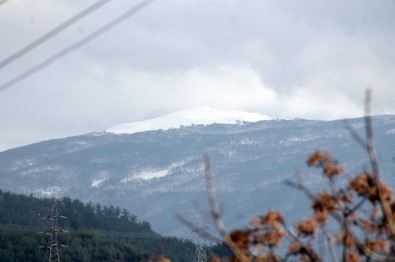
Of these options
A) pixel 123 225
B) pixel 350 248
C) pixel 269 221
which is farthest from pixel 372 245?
pixel 123 225

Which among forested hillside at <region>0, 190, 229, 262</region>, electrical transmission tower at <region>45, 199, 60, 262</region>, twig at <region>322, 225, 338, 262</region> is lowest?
forested hillside at <region>0, 190, 229, 262</region>

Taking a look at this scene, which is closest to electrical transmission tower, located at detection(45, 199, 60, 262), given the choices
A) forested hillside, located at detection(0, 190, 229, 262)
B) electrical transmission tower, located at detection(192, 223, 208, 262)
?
forested hillside, located at detection(0, 190, 229, 262)

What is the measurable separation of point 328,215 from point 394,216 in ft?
2.02

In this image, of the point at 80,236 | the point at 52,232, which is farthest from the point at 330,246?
the point at 80,236

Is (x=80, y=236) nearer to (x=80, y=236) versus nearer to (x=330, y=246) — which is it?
(x=80, y=236)

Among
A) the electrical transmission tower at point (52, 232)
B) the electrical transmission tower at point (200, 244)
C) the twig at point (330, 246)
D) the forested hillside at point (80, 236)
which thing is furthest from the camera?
the forested hillside at point (80, 236)

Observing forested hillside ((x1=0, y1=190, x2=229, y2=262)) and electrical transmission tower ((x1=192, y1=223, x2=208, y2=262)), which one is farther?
forested hillside ((x1=0, y1=190, x2=229, y2=262))

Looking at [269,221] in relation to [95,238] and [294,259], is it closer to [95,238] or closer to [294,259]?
[294,259]

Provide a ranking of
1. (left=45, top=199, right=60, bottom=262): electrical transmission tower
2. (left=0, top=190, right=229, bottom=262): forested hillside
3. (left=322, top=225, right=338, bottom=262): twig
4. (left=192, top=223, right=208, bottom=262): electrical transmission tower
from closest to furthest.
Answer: (left=192, top=223, right=208, bottom=262): electrical transmission tower, (left=322, top=225, right=338, bottom=262): twig, (left=45, top=199, right=60, bottom=262): electrical transmission tower, (left=0, top=190, right=229, bottom=262): forested hillside

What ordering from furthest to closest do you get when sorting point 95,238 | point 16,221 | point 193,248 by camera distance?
point 16,221 < point 193,248 < point 95,238

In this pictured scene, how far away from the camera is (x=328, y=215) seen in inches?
447

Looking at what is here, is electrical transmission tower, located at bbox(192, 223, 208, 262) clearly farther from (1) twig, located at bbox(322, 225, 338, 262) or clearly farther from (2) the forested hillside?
(2) the forested hillside

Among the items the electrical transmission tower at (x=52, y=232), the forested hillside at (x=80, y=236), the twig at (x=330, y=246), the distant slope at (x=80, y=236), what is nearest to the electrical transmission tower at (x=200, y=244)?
the twig at (x=330, y=246)

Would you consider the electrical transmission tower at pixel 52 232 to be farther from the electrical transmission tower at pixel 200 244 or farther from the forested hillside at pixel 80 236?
the electrical transmission tower at pixel 200 244
